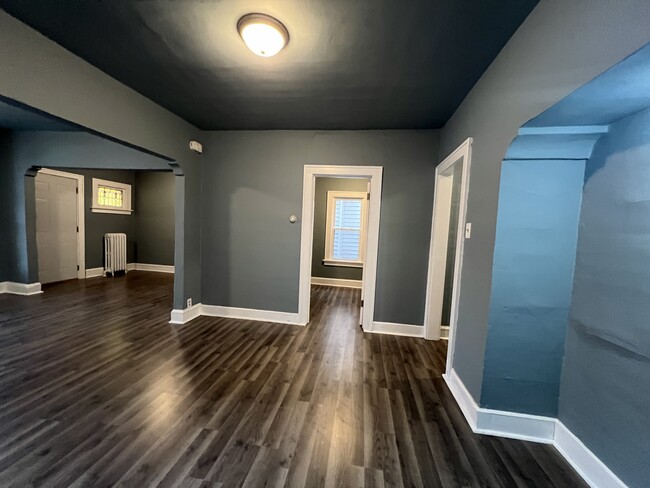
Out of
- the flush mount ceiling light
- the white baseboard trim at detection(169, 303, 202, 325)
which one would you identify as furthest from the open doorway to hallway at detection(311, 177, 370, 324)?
the flush mount ceiling light

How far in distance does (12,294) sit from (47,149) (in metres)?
2.45

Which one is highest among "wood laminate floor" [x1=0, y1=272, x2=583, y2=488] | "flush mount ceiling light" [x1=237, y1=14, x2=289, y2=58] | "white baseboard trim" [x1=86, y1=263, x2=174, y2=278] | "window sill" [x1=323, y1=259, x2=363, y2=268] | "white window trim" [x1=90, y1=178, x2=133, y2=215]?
"flush mount ceiling light" [x1=237, y1=14, x2=289, y2=58]

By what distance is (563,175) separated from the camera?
156 centimetres

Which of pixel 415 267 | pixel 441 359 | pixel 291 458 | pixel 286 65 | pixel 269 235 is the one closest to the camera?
pixel 291 458

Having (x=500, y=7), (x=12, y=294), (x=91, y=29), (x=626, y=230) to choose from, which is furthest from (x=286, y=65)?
(x=12, y=294)

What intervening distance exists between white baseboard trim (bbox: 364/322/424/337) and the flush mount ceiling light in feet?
10.0

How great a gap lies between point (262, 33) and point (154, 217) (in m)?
6.72

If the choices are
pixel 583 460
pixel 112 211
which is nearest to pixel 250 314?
pixel 583 460

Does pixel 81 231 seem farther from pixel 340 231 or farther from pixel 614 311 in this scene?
pixel 614 311

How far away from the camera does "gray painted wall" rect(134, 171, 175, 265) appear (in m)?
6.71

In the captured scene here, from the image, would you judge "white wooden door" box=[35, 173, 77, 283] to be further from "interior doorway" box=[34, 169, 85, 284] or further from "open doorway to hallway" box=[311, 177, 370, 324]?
"open doorway to hallway" box=[311, 177, 370, 324]

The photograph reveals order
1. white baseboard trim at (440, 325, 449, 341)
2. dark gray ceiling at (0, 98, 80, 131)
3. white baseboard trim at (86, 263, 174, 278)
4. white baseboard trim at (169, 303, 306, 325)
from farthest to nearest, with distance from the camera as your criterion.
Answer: white baseboard trim at (86, 263, 174, 278)
white baseboard trim at (169, 303, 306, 325)
white baseboard trim at (440, 325, 449, 341)
dark gray ceiling at (0, 98, 80, 131)

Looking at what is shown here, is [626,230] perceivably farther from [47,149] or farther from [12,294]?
[12,294]

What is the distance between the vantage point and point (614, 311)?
53.1 inches
